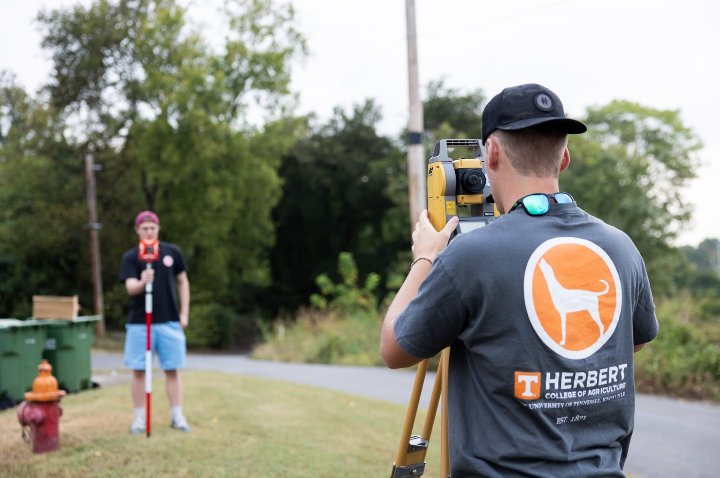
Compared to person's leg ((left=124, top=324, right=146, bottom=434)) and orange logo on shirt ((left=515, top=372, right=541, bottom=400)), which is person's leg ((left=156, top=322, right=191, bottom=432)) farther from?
orange logo on shirt ((left=515, top=372, right=541, bottom=400))

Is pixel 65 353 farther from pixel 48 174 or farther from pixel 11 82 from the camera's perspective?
pixel 11 82

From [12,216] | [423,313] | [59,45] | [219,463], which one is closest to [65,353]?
[219,463]

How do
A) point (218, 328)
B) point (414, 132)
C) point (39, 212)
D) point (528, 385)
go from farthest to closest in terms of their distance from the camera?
1. point (218, 328)
2. point (39, 212)
3. point (414, 132)
4. point (528, 385)

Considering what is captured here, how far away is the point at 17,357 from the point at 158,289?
2860 millimetres

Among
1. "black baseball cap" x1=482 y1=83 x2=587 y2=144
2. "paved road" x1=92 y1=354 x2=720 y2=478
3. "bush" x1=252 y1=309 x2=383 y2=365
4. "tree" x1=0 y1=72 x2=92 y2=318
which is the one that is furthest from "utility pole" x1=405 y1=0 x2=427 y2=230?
"tree" x1=0 y1=72 x2=92 y2=318

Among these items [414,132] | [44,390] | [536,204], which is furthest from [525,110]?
[414,132]

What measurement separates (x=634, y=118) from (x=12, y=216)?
110ft

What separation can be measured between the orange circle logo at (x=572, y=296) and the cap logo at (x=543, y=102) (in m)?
0.33

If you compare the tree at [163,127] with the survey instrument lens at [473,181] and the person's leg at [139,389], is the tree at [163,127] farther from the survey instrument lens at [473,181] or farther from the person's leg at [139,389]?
the survey instrument lens at [473,181]

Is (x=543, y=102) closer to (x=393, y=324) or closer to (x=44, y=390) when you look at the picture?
(x=393, y=324)

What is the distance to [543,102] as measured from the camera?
1700mm

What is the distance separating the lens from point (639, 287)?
6.02 ft

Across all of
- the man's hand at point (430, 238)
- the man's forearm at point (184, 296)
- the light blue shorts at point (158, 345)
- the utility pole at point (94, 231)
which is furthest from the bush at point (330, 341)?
the man's hand at point (430, 238)

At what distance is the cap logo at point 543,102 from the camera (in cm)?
169
